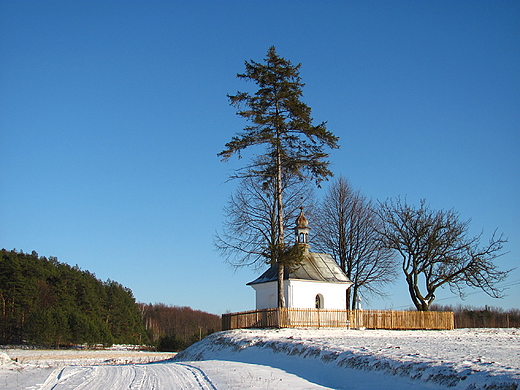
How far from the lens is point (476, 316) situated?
6303 cm

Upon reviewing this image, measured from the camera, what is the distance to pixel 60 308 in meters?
52.6

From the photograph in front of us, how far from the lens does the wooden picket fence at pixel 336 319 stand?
90.2ft

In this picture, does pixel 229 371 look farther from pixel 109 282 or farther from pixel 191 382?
pixel 109 282

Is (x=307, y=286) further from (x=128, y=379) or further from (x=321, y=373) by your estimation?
(x=128, y=379)

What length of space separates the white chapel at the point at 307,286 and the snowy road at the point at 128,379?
56.7ft

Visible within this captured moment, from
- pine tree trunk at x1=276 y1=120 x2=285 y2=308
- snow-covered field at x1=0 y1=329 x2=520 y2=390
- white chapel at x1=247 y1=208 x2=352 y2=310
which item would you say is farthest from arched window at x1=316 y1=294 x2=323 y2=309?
snow-covered field at x1=0 y1=329 x2=520 y2=390

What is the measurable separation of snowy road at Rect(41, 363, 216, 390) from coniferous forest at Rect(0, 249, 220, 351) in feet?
117

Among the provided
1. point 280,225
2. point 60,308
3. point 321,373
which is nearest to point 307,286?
point 280,225

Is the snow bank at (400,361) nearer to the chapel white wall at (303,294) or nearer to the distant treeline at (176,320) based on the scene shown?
the chapel white wall at (303,294)

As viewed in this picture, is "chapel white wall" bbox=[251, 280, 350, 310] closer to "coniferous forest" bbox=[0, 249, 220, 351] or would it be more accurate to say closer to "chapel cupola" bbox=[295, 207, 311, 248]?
"chapel cupola" bbox=[295, 207, 311, 248]

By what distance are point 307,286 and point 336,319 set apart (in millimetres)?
3546

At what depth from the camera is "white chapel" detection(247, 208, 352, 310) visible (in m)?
32.1

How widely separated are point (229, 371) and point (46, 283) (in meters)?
54.1

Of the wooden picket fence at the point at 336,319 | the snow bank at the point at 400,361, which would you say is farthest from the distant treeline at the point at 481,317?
the snow bank at the point at 400,361
